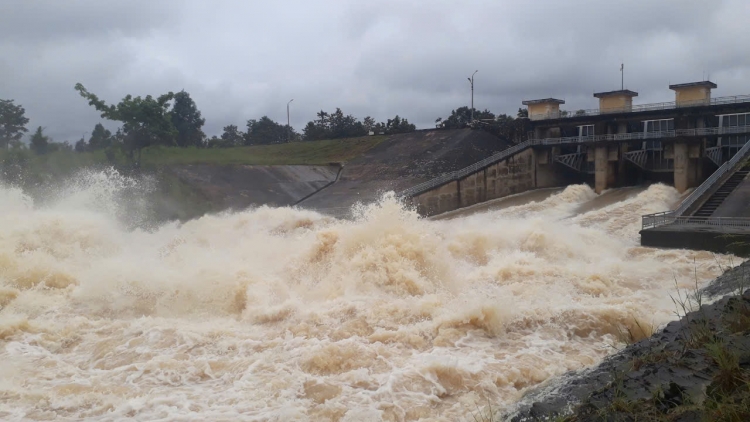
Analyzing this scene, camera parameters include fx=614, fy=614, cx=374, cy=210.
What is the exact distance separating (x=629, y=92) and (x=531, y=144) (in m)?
5.94

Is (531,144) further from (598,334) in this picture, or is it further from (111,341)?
(111,341)

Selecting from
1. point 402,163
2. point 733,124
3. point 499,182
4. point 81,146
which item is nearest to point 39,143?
point 81,146

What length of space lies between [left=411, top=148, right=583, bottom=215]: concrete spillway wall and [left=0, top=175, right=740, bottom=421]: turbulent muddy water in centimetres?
995

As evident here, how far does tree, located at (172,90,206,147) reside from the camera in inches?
1930

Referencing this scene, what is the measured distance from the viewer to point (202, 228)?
945 inches

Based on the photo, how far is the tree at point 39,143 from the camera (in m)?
29.1

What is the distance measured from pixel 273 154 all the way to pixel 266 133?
1839 centimetres

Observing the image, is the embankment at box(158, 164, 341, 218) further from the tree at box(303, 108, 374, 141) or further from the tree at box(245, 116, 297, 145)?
the tree at box(245, 116, 297, 145)

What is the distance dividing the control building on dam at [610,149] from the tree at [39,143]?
17271 mm

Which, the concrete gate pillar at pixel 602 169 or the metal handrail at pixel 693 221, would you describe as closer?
the metal handrail at pixel 693 221

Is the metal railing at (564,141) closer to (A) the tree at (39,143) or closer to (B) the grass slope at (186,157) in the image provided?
(B) the grass slope at (186,157)

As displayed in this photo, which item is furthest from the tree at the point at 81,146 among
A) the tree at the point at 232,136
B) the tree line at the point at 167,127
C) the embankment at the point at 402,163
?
the tree at the point at 232,136

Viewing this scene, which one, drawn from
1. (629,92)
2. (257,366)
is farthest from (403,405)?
(629,92)

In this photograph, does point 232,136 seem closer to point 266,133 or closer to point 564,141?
point 266,133
